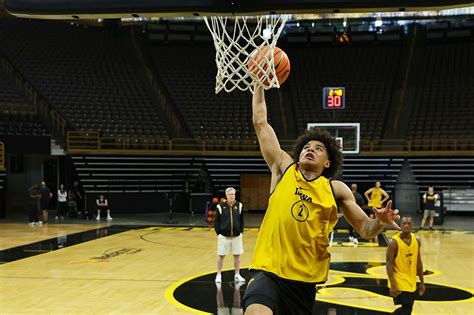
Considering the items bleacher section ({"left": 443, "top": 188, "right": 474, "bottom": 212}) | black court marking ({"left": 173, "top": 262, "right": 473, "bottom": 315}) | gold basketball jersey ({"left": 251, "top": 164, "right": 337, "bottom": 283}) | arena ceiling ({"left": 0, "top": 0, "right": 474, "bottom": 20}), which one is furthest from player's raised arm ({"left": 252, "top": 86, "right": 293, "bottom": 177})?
bleacher section ({"left": 443, "top": 188, "right": 474, "bottom": 212})

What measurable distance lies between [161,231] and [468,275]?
9836 mm

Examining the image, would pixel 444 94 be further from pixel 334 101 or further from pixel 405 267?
pixel 405 267

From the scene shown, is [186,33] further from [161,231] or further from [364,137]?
[161,231]

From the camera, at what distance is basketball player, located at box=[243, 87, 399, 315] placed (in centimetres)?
314

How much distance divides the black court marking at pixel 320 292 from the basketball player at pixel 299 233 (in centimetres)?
424

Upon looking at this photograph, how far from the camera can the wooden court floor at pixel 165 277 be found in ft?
25.0

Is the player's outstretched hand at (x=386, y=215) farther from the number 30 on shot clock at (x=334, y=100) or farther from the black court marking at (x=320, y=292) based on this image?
the number 30 on shot clock at (x=334, y=100)

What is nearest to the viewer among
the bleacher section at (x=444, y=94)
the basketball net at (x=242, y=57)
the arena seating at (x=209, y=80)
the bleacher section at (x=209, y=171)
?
the basketball net at (x=242, y=57)

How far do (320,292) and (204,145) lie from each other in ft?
49.2

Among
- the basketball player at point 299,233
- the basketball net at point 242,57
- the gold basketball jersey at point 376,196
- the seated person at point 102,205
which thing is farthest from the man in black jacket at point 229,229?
the seated person at point 102,205

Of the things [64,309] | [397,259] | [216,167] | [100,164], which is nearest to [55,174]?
[100,164]

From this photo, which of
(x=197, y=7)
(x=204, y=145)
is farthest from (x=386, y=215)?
(x=204, y=145)

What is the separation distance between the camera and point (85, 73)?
2616 centimetres

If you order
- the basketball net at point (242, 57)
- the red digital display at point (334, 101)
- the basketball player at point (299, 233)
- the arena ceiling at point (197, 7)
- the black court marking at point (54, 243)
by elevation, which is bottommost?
the black court marking at point (54, 243)
